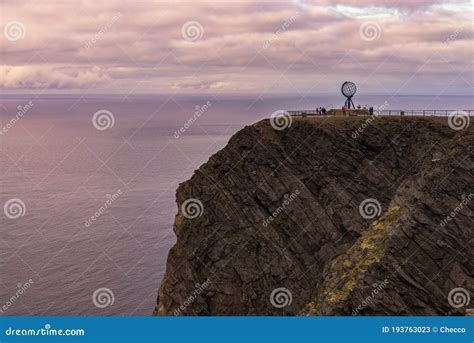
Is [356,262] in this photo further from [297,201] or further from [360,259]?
[297,201]

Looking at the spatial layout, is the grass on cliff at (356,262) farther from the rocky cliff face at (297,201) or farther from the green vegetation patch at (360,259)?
the rocky cliff face at (297,201)

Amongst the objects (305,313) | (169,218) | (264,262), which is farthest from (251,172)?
(169,218)

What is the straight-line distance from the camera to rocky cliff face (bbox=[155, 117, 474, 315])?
54406mm

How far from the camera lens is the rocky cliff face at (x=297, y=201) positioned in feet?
178

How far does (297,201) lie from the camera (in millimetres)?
62500

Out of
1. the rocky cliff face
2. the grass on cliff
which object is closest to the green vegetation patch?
the grass on cliff

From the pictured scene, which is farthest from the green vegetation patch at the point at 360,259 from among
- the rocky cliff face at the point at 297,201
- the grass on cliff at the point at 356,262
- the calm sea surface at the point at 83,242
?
the calm sea surface at the point at 83,242

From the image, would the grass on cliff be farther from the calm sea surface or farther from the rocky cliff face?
the calm sea surface

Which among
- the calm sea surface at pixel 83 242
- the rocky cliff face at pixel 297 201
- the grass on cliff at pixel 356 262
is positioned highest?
the calm sea surface at pixel 83 242

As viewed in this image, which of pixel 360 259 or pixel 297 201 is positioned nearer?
pixel 360 259

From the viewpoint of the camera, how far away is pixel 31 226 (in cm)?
11306

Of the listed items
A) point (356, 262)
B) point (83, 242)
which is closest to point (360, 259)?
point (356, 262)

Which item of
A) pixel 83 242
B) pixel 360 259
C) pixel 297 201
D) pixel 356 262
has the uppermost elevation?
pixel 83 242

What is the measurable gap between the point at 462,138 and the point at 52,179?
141 m
